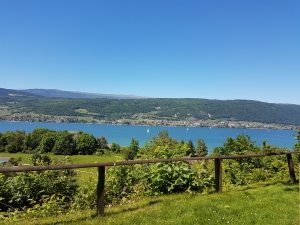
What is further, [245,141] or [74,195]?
[245,141]

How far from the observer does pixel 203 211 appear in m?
5.05

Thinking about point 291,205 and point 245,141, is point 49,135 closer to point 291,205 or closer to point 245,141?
point 245,141

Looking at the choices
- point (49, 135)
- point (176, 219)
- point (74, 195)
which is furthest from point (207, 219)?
point (49, 135)

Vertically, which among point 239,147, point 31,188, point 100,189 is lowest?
point 31,188

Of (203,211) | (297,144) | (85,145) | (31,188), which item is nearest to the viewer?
(203,211)

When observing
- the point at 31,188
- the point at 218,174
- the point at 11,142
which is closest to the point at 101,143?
the point at 11,142

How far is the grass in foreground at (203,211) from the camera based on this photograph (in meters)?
4.49

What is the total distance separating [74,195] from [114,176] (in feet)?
3.89

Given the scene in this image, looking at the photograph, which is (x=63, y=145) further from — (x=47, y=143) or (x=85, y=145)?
(x=85, y=145)

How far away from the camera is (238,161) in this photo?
11641 mm

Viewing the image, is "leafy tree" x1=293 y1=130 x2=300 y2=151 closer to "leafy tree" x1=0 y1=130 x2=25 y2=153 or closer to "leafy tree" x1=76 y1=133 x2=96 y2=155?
"leafy tree" x1=76 y1=133 x2=96 y2=155

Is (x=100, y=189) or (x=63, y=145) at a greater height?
(x=100, y=189)

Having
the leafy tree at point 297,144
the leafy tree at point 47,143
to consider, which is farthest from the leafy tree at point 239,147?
the leafy tree at point 47,143

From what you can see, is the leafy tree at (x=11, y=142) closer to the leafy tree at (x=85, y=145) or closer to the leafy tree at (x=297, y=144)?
the leafy tree at (x=85, y=145)
